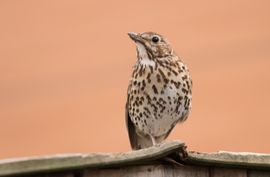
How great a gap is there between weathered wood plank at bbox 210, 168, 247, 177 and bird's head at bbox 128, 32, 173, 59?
2.70 m

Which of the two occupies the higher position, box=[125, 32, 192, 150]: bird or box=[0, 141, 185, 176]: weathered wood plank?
box=[125, 32, 192, 150]: bird

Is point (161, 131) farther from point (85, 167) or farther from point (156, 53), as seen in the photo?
point (85, 167)

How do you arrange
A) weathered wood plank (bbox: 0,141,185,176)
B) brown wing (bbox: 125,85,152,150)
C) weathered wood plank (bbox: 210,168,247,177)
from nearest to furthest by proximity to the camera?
weathered wood plank (bbox: 0,141,185,176) < weathered wood plank (bbox: 210,168,247,177) < brown wing (bbox: 125,85,152,150)

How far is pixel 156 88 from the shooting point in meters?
6.77

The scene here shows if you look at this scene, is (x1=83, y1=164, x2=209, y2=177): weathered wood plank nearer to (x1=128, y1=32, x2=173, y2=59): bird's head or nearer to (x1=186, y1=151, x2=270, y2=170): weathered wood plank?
(x1=186, y1=151, x2=270, y2=170): weathered wood plank

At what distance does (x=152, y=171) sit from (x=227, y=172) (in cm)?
47

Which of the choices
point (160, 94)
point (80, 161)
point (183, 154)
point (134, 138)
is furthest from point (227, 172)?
point (134, 138)

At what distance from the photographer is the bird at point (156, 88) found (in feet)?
22.2

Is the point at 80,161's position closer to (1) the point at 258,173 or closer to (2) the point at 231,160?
(2) the point at 231,160

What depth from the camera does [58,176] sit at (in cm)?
376

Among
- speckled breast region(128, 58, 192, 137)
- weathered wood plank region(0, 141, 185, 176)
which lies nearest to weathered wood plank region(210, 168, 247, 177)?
weathered wood plank region(0, 141, 185, 176)

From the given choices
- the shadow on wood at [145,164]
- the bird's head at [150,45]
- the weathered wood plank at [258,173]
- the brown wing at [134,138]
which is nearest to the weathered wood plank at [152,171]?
the shadow on wood at [145,164]

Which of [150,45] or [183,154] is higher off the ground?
[150,45]

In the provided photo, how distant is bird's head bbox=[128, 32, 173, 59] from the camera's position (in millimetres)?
6859
